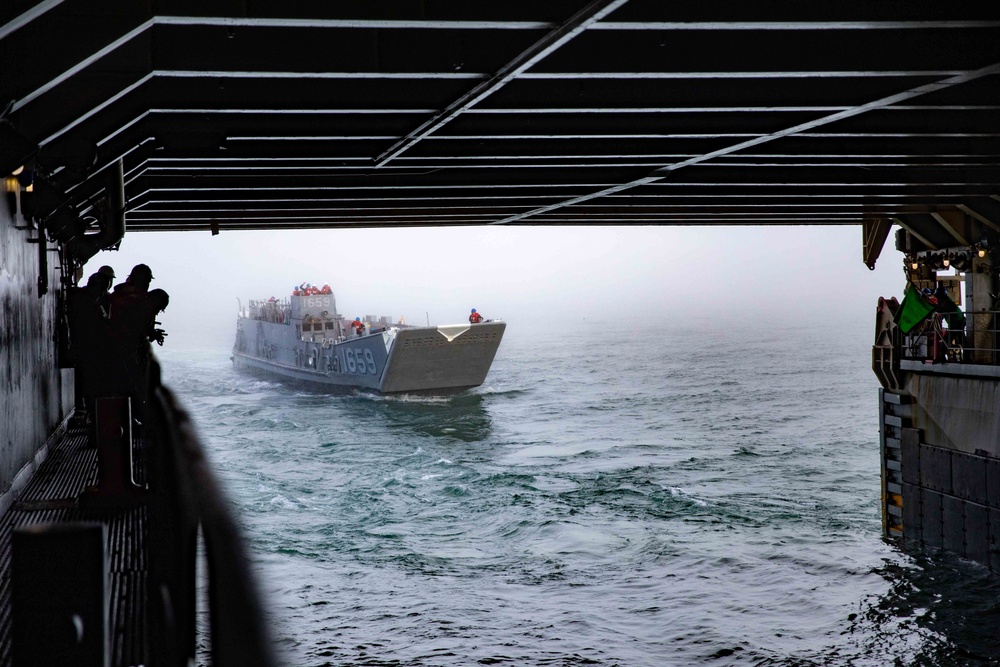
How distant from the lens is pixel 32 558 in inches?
92.1

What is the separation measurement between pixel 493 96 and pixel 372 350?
165 feet

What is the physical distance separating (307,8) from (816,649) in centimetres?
1711

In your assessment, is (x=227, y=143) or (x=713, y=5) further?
(x=227, y=143)

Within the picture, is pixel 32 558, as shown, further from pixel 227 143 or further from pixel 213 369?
pixel 213 369

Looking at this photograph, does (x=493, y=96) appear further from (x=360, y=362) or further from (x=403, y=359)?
(x=360, y=362)

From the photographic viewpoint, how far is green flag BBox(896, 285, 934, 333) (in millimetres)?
25000

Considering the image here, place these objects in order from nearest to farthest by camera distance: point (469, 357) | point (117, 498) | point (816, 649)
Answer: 1. point (117, 498)
2. point (816, 649)
3. point (469, 357)

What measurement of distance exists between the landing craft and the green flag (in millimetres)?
36239

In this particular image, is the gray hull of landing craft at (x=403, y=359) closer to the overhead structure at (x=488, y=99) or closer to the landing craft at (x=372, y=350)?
the landing craft at (x=372, y=350)

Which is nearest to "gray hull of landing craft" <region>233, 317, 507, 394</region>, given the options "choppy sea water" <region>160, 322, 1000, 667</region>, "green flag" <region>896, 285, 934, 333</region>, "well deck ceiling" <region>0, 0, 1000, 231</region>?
"choppy sea water" <region>160, 322, 1000, 667</region>

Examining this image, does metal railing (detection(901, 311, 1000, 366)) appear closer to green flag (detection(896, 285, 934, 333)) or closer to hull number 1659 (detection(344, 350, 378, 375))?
green flag (detection(896, 285, 934, 333))

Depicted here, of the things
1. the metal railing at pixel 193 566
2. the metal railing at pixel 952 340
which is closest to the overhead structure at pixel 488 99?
the metal railing at pixel 193 566

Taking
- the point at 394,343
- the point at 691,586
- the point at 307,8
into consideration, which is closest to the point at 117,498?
the point at 307,8

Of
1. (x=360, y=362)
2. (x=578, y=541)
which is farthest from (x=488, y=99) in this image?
(x=360, y=362)
